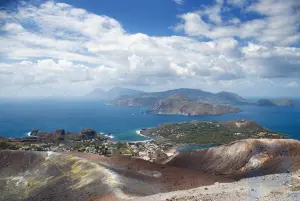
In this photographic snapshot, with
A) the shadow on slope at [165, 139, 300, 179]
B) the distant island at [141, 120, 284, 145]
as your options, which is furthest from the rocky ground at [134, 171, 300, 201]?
the distant island at [141, 120, 284, 145]

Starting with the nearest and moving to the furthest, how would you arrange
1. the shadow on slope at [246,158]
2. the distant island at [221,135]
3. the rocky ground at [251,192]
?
1. the rocky ground at [251,192]
2. the shadow on slope at [246,158]
3. the distant island at [221,135]

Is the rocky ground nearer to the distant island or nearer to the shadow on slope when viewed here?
the shadow on slope

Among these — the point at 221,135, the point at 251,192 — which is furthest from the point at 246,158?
the point at 221,135

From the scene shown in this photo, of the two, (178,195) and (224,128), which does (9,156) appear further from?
(224,128)

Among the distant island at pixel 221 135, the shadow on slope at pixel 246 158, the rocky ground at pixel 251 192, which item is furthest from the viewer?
the distant island at pixel 221 135

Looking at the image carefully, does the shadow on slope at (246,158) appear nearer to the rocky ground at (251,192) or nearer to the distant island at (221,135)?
the rocky ground at (251,192)

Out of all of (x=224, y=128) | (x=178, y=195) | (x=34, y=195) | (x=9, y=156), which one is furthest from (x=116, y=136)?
(x=178, y=195)

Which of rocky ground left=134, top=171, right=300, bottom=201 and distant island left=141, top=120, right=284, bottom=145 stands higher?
rocky ground left=134, top=171, right=300, bottom=201

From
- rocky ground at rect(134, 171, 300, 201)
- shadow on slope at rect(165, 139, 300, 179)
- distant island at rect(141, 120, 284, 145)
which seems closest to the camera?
rocky ground at rect(134, 171, 300, 201)

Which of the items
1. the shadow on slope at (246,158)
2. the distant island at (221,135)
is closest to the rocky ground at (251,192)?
the shadow on slope at (246,158)

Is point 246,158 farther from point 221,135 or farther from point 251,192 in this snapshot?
point 221,135

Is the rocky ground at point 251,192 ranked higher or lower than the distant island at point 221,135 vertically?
higher
